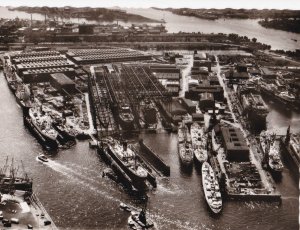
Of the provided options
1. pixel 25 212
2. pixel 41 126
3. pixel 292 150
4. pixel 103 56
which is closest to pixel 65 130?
pixel 41 126

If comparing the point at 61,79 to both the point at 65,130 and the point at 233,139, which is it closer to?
the point at 65,130

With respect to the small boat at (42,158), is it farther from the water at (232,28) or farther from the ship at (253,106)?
the water at (232,28)

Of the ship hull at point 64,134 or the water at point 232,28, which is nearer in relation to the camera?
the ship hull at point 64,134

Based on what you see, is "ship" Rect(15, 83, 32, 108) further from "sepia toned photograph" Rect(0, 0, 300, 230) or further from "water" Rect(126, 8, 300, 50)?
"water" Rect(126, 8, 300, 50)

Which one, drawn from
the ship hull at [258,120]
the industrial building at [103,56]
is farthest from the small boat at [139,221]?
the industrial building at [103,56]

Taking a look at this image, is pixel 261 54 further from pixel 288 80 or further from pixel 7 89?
pixel 7 89

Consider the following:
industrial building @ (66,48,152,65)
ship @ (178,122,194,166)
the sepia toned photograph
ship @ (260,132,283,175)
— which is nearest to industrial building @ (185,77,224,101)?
the sepia toned photograph
